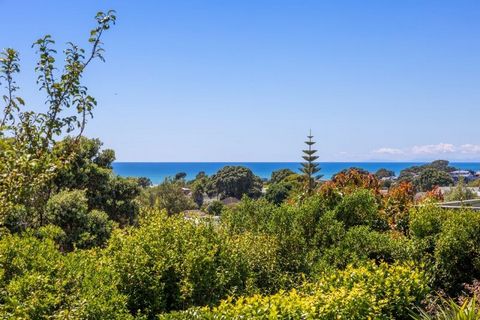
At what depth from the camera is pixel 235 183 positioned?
70.2 m

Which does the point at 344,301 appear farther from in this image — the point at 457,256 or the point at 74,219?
the point at 74,219

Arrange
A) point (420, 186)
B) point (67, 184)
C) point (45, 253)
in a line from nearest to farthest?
point (45, 253)
point (67, 184)
point (420, 186)

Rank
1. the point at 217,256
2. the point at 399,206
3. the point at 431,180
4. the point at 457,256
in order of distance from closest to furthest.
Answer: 1. the point at 217,256
2. the point at 457,256
3. the point at 399,206
4. the point at 431,180

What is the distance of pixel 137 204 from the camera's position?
22.8 meters

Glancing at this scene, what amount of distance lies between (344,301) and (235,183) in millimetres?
65349

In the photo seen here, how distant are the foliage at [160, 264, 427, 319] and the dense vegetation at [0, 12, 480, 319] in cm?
1

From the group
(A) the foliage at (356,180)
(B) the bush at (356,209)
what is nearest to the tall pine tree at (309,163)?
(A) the foliage at (356,180)

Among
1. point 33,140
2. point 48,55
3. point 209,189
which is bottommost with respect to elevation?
point 209,189

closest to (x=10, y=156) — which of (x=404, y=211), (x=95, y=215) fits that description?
(x=404, y=211)

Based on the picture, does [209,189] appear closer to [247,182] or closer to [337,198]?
[247,182]

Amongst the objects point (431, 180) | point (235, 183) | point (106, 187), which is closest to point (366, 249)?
point (106, 187)

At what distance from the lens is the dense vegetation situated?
12.8ft

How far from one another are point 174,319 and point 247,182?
218 ft

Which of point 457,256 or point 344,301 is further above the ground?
point 344,301
